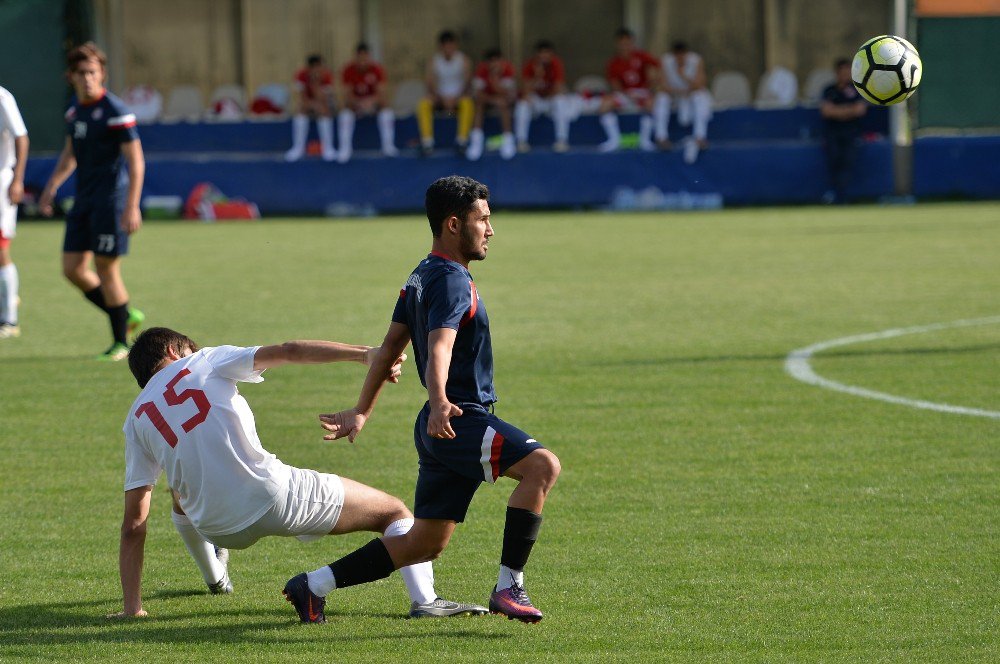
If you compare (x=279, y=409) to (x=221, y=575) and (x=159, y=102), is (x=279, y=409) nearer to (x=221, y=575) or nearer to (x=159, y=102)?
(x=221, y=575)

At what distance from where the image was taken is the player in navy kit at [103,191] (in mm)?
10805

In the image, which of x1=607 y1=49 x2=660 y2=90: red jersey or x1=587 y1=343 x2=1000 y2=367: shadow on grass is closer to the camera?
x1=587 y1=343 x2=1000 y2=367: shadow on grass

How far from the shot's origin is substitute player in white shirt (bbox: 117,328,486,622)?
15.5 feet

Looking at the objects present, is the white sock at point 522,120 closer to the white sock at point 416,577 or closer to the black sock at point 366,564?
the white sock at point 416,577

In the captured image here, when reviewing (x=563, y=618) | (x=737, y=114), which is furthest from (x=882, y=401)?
(x=737, y=114)

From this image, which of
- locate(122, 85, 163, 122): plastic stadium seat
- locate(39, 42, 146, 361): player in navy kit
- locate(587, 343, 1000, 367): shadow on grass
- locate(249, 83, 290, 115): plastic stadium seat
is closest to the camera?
locate(587, 343, 1000, 367): shadow on grass

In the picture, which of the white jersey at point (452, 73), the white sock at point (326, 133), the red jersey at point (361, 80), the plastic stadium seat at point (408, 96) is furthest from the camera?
the plastic stadium seat at point (408, 96)

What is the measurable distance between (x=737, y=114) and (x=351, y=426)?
2384 centimetres

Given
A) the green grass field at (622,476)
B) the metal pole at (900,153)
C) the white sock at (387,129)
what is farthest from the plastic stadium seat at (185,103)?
the green grass field at (622,476)

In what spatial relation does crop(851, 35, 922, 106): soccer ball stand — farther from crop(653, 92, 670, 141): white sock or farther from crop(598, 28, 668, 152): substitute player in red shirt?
crop(598, 28, 668, 152): substitute player in red shirt

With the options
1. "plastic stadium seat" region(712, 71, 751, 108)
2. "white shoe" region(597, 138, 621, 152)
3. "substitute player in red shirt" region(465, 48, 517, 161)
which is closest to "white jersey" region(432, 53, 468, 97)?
"substitute player in red shirt" region(465, 48, 517, 161)

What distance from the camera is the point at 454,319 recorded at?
465 centimetres

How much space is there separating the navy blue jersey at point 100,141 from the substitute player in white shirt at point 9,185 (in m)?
0.72

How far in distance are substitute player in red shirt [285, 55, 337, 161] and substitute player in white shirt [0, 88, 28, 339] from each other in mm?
15243
